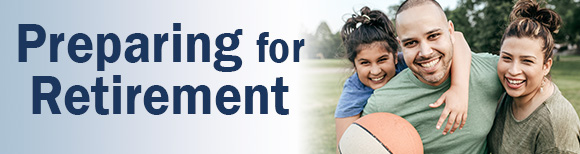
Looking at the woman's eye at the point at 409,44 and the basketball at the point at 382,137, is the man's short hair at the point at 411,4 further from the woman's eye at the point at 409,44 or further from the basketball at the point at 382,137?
the basketball at the point at 382,137

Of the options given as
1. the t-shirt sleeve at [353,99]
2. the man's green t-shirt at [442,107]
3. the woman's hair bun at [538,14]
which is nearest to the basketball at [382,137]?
the man's green t-shirt at [442,107]

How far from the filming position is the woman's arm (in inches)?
124

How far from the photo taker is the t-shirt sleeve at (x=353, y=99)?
3.63 metres

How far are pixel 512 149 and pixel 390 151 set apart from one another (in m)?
0.77

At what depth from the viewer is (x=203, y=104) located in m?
7.02

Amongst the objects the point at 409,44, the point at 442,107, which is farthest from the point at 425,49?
the point at 442,107

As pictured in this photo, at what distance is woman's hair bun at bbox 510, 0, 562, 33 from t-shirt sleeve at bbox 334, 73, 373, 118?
1.06 m

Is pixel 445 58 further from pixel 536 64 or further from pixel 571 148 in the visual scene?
pixel 571 148

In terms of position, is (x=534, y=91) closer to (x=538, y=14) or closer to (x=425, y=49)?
(x=538, y=14)

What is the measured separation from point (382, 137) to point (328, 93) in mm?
16083

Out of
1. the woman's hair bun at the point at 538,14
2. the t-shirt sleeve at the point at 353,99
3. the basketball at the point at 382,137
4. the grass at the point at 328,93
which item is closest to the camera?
the basketball at the point at 382,137

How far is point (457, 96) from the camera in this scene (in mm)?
3156

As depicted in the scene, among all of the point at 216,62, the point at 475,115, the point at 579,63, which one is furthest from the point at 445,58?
the point at 579,63

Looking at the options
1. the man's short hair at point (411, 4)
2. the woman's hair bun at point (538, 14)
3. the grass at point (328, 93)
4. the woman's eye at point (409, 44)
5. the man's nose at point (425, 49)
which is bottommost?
the grass at point (328, 93)
